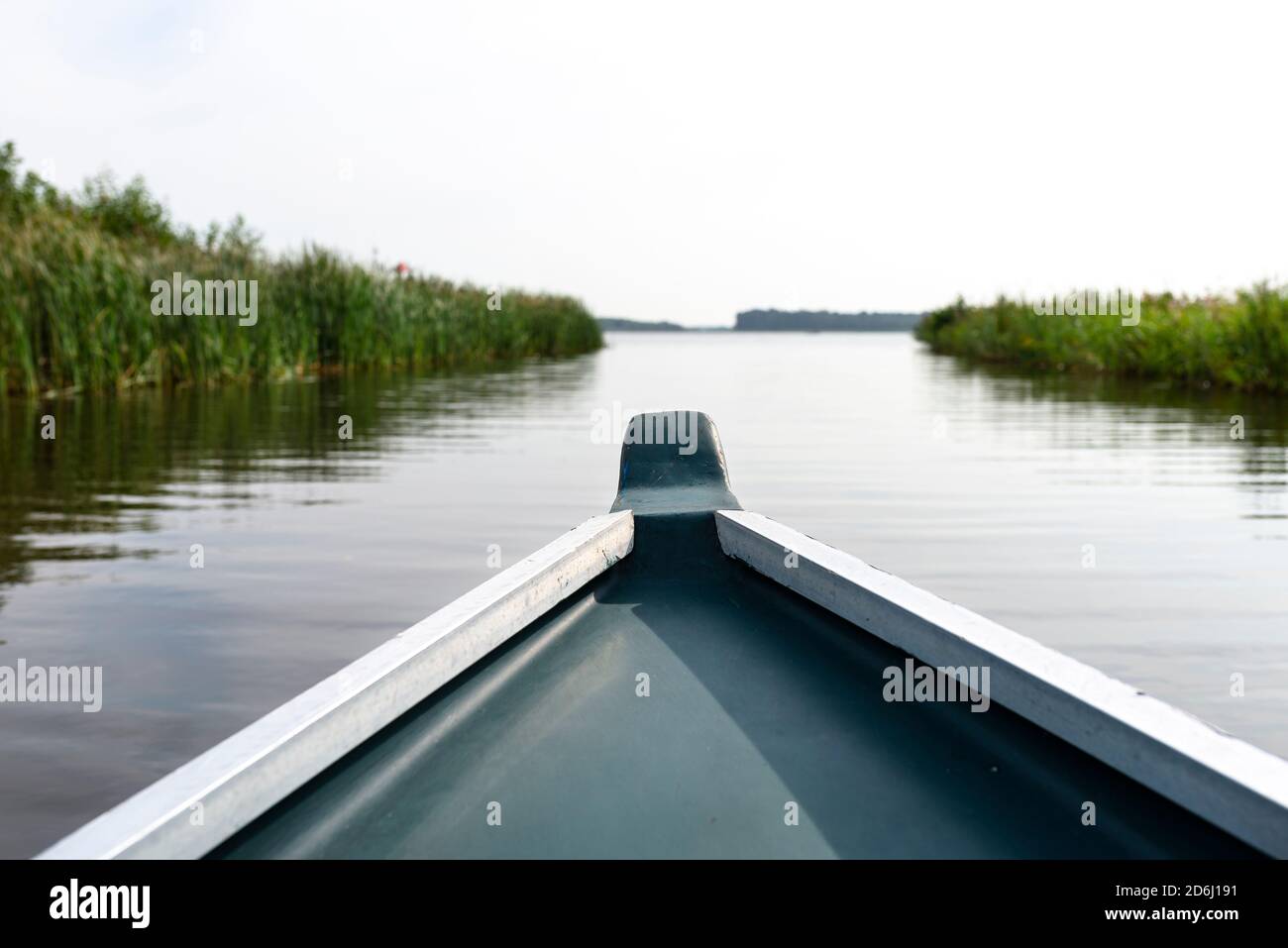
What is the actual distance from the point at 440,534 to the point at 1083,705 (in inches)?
194

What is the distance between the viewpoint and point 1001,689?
1903 mm

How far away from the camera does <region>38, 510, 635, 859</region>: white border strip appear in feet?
4.46

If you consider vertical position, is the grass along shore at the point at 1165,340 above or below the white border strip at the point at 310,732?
above

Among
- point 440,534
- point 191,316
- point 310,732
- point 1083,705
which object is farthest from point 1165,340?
point 310,732

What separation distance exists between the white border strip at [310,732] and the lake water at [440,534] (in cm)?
121

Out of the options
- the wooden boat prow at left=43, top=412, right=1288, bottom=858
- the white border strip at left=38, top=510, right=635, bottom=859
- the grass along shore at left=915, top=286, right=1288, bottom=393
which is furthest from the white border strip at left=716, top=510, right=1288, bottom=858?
the grass along shore at left=915, top=286, right=1288, bottom=393

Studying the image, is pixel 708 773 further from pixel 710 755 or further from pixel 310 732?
pixel 310 732

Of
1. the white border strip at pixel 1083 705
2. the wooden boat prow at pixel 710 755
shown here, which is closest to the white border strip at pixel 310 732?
the wooden boat prow at pixel 710 755

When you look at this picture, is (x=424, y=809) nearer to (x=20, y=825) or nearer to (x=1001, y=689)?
(x=1001, y=689)

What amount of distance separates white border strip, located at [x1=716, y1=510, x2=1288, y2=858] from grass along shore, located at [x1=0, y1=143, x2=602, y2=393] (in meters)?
12.6

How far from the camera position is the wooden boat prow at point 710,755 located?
1529 mm

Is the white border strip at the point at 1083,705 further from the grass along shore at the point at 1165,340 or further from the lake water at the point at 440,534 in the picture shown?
the grass along shore at the point at 1165,340

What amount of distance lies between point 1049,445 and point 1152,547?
A: 4548 millimetres
